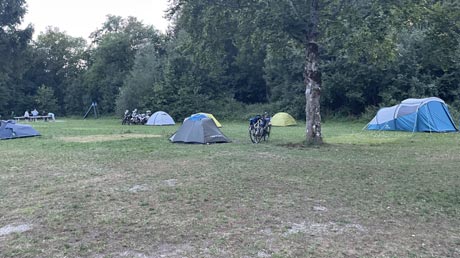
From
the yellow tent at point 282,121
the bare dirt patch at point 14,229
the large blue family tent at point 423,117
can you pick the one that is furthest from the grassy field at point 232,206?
the yellow tent at point 282,121

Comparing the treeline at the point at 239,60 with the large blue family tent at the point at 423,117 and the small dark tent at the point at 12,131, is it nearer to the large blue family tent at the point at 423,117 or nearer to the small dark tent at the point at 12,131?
the large blue family tent at the point at 423,117

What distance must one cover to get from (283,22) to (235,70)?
80.1ft

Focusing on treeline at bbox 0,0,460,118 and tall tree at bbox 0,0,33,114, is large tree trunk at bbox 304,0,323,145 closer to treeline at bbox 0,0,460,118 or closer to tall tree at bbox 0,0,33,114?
treeline at bbox 0,0,460,118

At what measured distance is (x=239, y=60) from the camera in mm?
32469

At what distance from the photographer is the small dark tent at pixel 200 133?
13.4 meters

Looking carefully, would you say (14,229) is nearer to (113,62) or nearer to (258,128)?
(258,128)

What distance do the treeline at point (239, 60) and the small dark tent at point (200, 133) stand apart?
2.03 meters

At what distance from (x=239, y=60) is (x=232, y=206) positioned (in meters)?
28.0

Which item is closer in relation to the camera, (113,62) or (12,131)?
(12,131)

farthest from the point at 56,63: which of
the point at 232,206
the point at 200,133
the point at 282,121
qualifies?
the point at 232,206

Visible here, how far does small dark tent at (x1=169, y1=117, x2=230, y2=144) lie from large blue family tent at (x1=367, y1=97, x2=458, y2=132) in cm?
877

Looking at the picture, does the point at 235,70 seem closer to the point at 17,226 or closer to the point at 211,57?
the point at 211,57

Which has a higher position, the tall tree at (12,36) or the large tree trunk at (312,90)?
the tall tree at (12,36)

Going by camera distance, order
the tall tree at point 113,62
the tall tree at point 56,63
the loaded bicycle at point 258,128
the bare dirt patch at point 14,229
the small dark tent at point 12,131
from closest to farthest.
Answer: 1. the bare dirt patch at point 14,229
2. the loaded bicycle at point 258,128
3. the small dark tent at point 12,131
4. the tall tree at point 113,62
5. the tall tree at point 56,63
